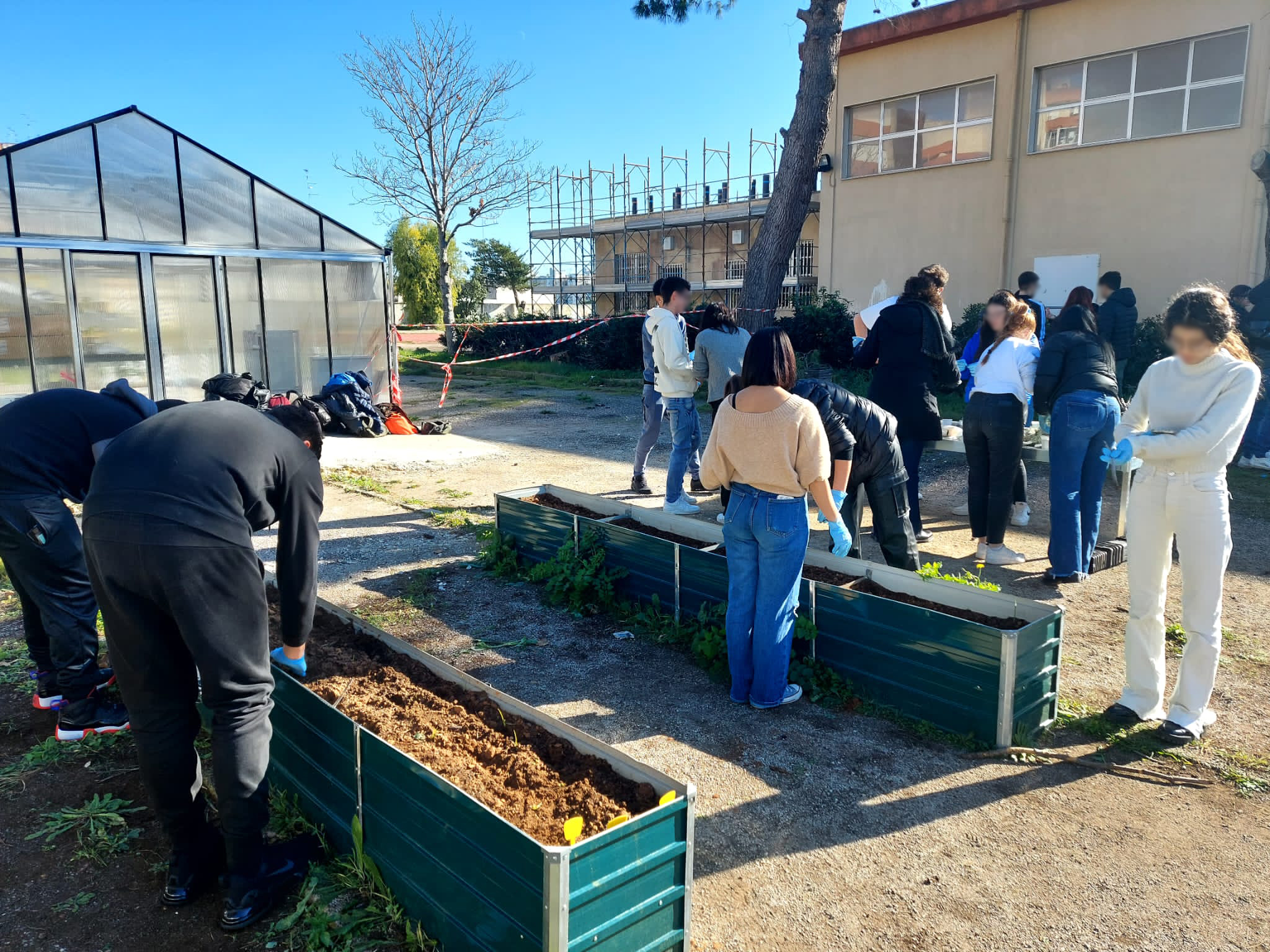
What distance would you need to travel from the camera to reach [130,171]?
11.0m

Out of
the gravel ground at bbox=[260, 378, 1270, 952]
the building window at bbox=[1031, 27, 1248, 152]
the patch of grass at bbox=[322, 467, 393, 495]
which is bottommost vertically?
the gravel ground at bbox=[260, 378, 1270, 952]

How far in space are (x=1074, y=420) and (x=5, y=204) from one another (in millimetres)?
11128

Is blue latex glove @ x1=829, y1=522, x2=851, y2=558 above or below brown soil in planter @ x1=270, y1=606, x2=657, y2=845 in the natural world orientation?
above

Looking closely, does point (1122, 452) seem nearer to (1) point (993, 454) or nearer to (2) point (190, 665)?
(1) point (993, 454)

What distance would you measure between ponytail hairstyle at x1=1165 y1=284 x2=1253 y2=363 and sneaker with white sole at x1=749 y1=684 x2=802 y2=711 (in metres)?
2.27

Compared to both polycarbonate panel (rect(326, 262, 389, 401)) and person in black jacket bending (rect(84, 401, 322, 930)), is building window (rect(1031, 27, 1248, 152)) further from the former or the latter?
person in black jacket bending (rect(84, 401, 322, 930))

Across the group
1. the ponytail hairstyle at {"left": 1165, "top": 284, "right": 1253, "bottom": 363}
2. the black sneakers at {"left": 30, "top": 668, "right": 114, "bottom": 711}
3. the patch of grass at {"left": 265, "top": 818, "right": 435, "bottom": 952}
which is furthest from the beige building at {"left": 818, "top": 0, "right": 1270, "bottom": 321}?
the black sneakers at {"left": 30, "top": 668, "right": 114, "bottom": 711}

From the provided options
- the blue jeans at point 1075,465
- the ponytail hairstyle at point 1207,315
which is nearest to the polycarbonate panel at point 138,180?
the blue jeans at point 1075,465

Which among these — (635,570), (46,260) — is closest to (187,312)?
(46,260)

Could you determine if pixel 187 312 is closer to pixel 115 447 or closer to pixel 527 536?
pixel 527 536

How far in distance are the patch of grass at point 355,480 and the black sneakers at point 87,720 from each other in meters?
5.16

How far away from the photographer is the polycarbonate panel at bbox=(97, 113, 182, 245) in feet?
35.5

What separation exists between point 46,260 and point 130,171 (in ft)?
4.95

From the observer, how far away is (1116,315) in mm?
8664
